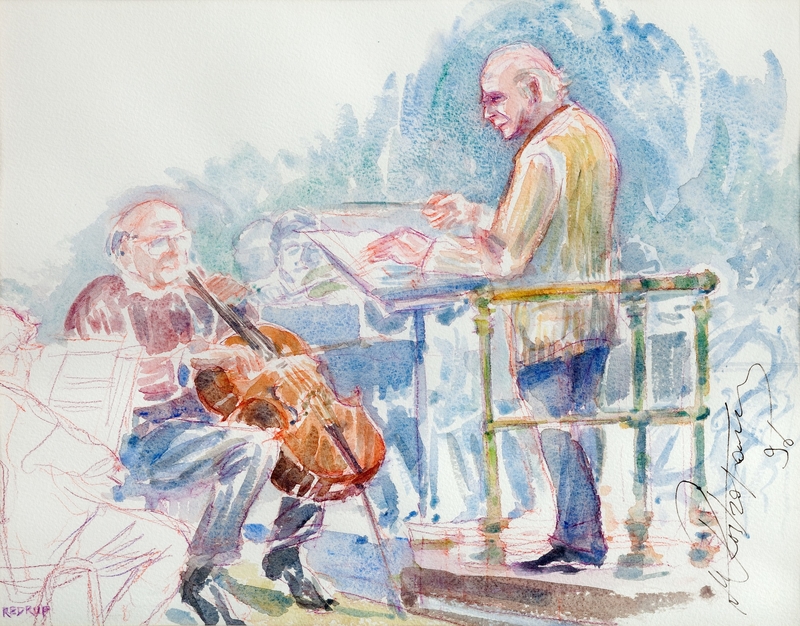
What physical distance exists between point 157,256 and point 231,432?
510 millimetres

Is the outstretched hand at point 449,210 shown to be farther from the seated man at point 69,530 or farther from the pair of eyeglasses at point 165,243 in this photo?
the seated man at point 69,530

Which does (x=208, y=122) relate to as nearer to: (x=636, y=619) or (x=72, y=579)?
(x=72, y=579)

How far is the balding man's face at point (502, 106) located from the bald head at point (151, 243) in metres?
0.88

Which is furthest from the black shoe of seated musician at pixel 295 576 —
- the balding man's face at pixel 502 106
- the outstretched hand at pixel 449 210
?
the balding man's face at pixel 502 106

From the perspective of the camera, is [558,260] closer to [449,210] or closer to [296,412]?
[449,210]

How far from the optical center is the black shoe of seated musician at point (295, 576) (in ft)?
4.76

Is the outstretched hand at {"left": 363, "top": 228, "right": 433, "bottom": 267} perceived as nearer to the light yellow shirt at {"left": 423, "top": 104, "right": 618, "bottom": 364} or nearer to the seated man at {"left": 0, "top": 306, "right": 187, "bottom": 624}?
the light yellow shirt at {"left": 423, "top": 104, "right": 618, "bottom": 364}

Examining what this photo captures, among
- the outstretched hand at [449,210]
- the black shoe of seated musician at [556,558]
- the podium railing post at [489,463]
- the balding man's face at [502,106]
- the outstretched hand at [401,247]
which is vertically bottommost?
the black shoe of seated musician at [556,558]

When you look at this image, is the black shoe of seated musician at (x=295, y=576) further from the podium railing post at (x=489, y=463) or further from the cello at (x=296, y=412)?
the podium railing post at (x=489, y=463)

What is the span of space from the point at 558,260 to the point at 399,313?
0.44 m

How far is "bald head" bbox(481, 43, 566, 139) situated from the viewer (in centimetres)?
149

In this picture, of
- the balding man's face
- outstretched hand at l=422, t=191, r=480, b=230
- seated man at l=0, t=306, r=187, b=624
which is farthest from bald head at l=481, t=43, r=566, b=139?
seated man at l=0, t=306, r=187, b=624

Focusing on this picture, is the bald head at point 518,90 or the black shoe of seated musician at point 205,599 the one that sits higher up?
the bald head at point 518,90

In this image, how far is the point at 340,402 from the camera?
146cm
